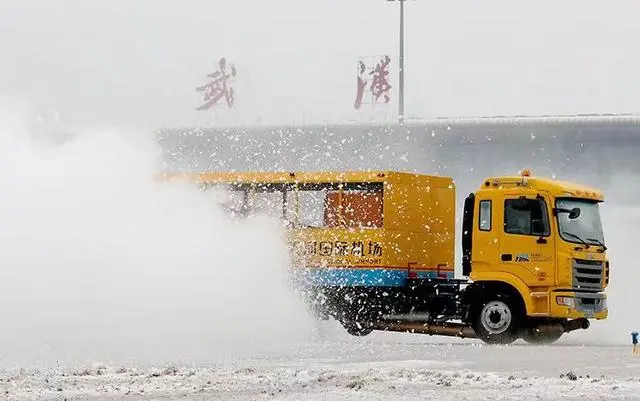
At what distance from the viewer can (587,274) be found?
65.4 ft

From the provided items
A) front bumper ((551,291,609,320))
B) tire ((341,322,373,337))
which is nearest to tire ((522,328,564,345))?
front bumper ((551,291,609,320))

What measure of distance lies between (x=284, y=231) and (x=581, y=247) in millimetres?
4548

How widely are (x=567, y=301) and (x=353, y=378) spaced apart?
6.79 meters

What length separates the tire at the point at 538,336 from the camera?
66.6 ft

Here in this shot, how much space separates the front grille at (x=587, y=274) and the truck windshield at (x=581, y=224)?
0.97ft

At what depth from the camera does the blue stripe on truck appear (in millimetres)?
20828

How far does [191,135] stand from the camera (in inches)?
1738

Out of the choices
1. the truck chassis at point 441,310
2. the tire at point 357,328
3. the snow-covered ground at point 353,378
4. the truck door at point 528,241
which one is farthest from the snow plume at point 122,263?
the truck door at point 528,241

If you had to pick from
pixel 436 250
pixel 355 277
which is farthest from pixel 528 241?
pixel 355 277

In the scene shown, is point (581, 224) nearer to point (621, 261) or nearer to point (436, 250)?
point (436, 250)

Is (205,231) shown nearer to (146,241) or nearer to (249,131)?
(146,241)

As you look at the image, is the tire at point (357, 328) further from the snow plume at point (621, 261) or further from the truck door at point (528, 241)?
the snow plume at point (621, 261)

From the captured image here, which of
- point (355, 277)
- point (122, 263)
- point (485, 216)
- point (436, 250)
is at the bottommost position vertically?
point (355, 277)

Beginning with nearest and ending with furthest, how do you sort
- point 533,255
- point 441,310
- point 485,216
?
point 533,255, point 485,216, point 441,310
